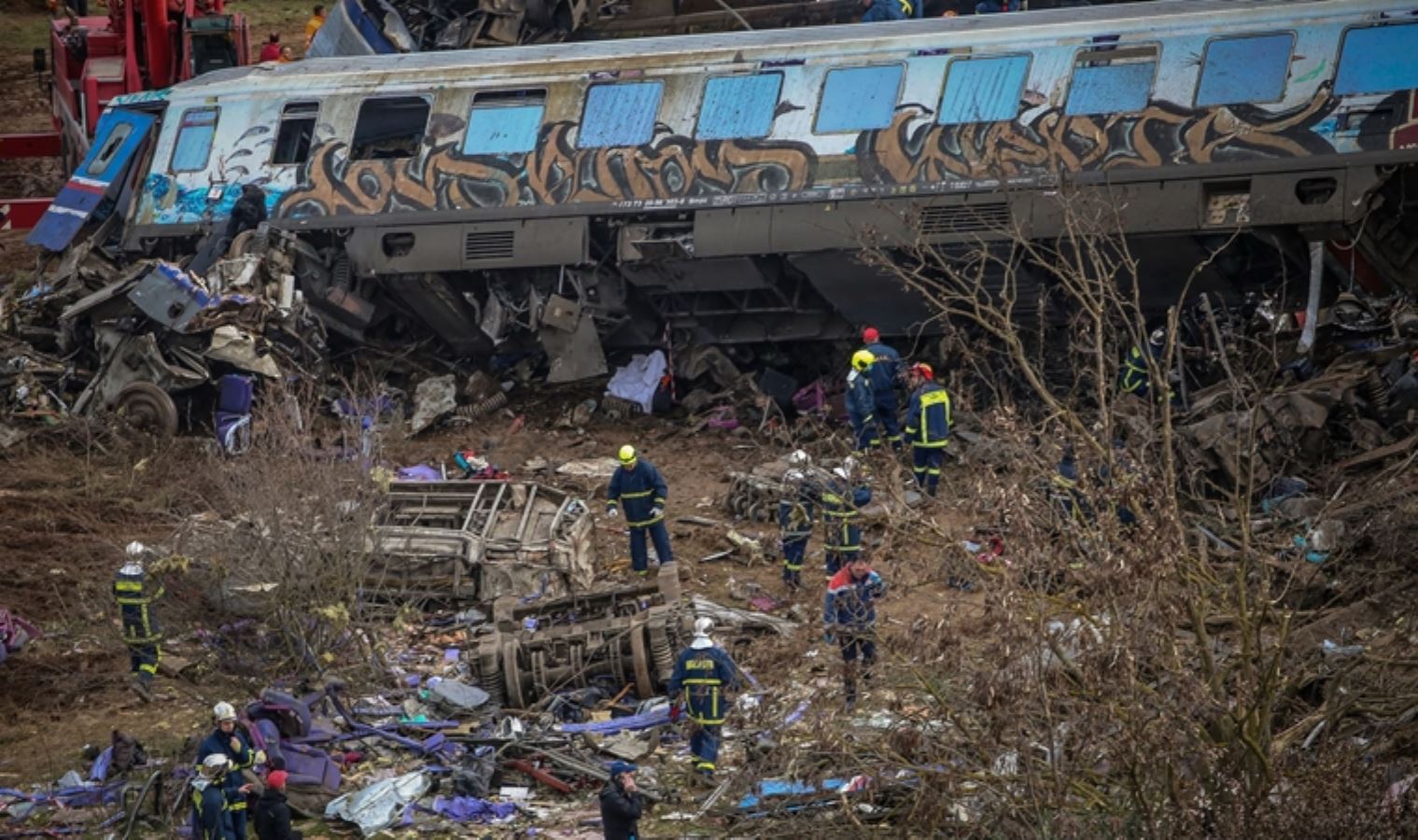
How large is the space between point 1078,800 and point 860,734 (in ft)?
5.65

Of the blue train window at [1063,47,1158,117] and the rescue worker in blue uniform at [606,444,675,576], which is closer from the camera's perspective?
the rescue worker in blue uniform at [606,444,675,576]

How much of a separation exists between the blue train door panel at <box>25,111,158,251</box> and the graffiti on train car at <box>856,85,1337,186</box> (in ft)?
26.7

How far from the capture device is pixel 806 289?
2109 cm

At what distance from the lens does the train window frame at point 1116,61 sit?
1962cm

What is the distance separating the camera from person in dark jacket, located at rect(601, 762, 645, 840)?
12.6 metres

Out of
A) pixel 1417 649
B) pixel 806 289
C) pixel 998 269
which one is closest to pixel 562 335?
A: pixel 806 289

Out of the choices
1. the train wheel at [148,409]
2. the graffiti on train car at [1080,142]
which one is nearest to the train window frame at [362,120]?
the train wheel at [148,409]

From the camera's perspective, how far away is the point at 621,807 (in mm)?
12562

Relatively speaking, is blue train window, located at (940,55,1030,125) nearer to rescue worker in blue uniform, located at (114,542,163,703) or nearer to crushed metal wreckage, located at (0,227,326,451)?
crushed metal wreckage, located at (0,227,326,451)

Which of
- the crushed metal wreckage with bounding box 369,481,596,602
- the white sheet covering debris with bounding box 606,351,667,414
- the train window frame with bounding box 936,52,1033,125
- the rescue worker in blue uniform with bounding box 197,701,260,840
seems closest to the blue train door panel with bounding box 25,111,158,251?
the white sheet covering debris with bounding box 606,351,667,414

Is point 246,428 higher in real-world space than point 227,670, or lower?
higher

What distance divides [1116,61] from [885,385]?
11.9 ft

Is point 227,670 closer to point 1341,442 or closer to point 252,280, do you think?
point 252,280

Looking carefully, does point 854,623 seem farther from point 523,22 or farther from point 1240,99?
point 523,22
